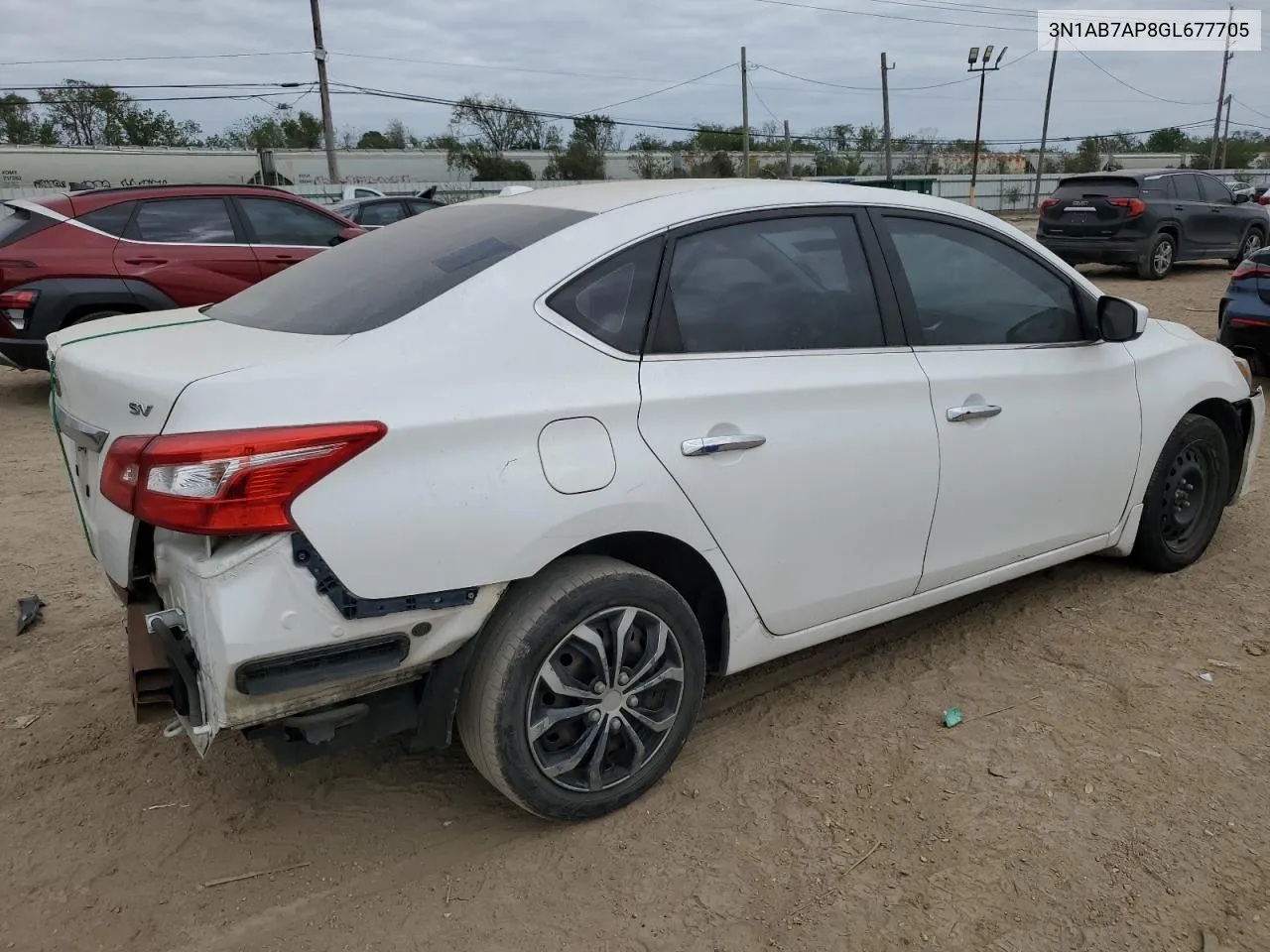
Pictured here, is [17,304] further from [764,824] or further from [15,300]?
[764,824]

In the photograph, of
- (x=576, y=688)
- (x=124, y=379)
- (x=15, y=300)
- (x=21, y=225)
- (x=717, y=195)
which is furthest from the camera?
(x=21, y=225)

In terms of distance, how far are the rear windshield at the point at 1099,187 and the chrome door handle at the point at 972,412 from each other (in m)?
13.1

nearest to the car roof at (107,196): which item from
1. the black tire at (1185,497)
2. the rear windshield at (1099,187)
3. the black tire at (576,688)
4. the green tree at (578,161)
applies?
the black tire at (576,688)

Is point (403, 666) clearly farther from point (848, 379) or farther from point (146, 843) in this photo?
point (848, 379)

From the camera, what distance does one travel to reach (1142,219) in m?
14.0

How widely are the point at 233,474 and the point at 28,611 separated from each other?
2.56m

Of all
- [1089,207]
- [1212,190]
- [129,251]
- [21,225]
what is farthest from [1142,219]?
[21,225]

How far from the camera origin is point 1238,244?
50.8 ft

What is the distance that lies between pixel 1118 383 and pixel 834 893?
229 centimetres

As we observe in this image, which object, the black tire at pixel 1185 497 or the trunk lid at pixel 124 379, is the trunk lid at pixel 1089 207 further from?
the trunk lid at pixel 124 379

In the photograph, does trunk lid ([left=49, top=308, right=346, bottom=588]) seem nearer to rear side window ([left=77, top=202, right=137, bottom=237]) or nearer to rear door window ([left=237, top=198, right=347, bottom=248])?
rear side window ([left=77, top=202, right=137, bottom=237])

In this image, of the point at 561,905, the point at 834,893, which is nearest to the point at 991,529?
the point at 834,893

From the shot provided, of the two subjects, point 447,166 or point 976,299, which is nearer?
point 976,299

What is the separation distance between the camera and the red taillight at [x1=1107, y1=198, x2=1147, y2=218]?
46.0 ft
